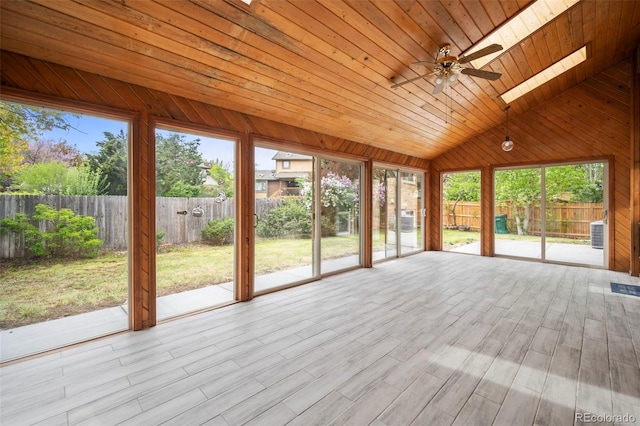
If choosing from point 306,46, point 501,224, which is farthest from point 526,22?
point 501,224

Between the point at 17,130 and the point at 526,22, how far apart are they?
5329 millimetres

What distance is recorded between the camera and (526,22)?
3301mm

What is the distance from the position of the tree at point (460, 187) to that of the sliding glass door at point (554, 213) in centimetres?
46

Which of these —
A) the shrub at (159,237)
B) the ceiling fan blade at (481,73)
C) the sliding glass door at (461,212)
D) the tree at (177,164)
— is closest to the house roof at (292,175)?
the tree at (177,164)

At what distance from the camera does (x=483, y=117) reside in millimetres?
5664

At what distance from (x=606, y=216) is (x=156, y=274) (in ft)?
24.7

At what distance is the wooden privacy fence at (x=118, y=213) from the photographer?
7.66 feet

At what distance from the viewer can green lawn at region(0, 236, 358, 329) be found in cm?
238

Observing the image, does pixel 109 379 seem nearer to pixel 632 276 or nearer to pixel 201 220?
pixel 201 220

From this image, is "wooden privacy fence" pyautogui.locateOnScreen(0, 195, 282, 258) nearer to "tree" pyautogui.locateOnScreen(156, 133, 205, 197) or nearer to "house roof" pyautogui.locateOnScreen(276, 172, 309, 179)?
"tree" pyautogui.locateOnScreen(156, 133, 205, 197)

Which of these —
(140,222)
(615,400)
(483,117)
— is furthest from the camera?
(483,117)

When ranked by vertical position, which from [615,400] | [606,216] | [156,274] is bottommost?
[615,400]

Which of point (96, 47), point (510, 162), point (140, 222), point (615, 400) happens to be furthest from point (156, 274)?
point (510, 162)

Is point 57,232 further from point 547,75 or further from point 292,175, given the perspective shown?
point 547,75
